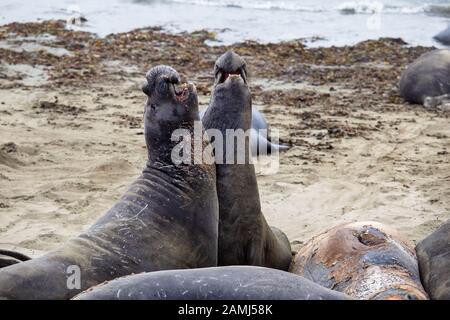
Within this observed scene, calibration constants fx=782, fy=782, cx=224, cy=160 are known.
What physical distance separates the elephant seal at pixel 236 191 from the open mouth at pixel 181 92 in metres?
0.43

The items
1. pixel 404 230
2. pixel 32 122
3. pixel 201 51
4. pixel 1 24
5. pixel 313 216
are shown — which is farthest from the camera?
pixel 1 24

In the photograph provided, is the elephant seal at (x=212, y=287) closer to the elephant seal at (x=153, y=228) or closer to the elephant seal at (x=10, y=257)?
the elephant seal at (x=153, y=228)

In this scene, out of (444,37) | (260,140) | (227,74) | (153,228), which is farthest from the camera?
(444,37)

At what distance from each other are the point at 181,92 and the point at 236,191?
70 cm

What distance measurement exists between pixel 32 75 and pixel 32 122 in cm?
271

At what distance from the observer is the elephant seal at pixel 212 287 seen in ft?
8.63

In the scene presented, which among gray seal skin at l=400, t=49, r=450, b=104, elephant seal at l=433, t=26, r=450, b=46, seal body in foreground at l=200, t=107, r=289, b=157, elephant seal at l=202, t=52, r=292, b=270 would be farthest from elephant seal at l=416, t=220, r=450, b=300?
elephant seal at l=433, t=26, r=450, b=46

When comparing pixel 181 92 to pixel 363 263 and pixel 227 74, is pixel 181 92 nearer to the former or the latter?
pixel 227 74

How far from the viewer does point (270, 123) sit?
930 cm

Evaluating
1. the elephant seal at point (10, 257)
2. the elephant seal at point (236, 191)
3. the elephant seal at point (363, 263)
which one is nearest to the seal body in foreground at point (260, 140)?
the elephant seal at point (236, 191)

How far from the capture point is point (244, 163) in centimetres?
468

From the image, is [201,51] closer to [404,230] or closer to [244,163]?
[404,230]


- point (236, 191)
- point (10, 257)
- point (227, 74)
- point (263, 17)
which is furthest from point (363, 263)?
point (263, 17)
